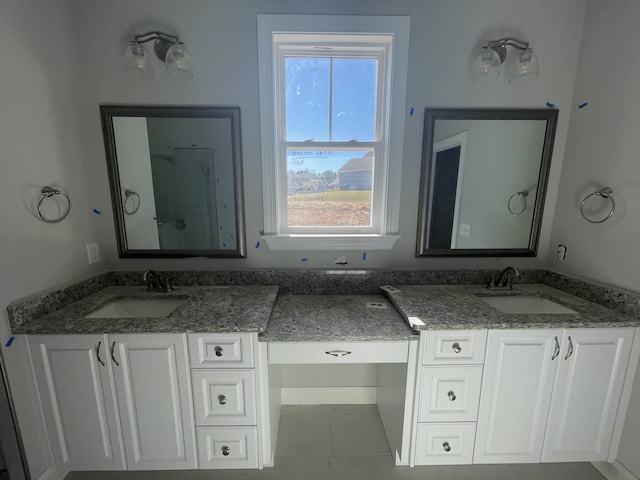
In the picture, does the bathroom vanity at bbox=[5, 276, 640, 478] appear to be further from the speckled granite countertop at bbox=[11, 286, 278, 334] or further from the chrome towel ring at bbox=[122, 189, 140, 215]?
the chrome towel ring at bbox=[122, 189, 140, 215]

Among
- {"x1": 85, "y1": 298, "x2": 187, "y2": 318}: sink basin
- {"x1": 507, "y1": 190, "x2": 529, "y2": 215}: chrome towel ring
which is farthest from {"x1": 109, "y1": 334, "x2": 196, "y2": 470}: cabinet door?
{"x1": 507, "y1": 190, "x2": 529, "y2": 215}: chrome towel ring

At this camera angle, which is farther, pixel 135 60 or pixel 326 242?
pixel 326 242

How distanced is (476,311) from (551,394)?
0.53m

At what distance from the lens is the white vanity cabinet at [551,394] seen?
1265 millimetres

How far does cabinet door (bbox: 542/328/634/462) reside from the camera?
127 centimetres

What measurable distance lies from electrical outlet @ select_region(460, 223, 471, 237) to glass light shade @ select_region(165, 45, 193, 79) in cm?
188

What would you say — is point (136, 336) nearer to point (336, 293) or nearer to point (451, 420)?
point (336, 293)

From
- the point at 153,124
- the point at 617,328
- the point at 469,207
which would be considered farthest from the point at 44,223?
the point at 617,328

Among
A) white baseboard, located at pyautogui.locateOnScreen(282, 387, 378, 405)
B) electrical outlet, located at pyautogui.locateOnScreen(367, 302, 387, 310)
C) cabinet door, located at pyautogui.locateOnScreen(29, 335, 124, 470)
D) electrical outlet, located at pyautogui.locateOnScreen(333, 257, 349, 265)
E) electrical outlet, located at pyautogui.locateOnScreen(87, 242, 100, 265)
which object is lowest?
white baseboard, located at pyautogui.locateOnScreen(282, 387, 378, 405)

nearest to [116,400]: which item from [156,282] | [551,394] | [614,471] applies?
[156,282]

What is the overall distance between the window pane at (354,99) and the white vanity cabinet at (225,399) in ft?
4.25

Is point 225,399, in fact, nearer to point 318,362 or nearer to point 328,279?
point 318,362

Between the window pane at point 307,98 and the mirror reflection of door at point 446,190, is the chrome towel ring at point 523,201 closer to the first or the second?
the mirror reflection of door at point 446,190

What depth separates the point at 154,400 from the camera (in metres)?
1.26
